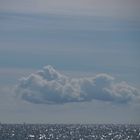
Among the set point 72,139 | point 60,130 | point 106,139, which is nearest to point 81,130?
point 60,130

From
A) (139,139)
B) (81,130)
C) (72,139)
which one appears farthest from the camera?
(81,130)

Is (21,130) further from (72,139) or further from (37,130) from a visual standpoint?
(72,139)

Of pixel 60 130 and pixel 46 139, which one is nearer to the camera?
pixel 46 139

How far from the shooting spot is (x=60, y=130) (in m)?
21.5

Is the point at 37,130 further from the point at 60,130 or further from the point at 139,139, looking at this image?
the point at 139,139

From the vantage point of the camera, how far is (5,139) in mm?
15898

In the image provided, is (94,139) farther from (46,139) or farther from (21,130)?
(21,130)

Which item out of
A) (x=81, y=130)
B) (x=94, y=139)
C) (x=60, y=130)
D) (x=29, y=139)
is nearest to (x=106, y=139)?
(x=94, y=139)

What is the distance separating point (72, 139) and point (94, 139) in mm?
947

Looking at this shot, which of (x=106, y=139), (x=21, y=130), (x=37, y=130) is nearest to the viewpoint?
(x=106, y=139)

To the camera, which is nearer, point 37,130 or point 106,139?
point 106,139

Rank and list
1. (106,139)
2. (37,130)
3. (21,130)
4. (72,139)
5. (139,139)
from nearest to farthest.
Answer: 1. (139,139)
2. (72,139)
3. (106,139)
4. (21,130)
5. (37,130)

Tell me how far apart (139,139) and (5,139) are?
3.14 metres

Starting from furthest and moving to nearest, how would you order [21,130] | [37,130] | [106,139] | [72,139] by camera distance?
[37,130] → [21,130] → [106,139] → [72,139]
